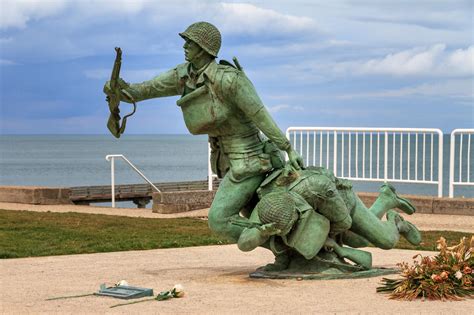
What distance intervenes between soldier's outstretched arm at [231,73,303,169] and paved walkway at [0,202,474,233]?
20.7ft

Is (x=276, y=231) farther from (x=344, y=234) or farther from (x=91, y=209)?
(x=91, y=209)

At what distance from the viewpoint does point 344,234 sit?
9531 mm

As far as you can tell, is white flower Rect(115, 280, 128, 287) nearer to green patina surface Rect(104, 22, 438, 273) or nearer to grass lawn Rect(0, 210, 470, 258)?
green patina surface Rect(104, 22, 438, 273)

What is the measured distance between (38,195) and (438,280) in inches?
479

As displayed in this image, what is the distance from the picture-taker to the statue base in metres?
9.02

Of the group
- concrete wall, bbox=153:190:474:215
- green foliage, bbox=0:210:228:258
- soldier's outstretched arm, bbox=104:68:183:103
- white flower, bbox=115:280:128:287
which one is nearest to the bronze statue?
white flower, bbox=115:280:128:287

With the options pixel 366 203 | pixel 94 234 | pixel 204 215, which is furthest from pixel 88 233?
pixel 366 203

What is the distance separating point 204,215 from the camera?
17156mm

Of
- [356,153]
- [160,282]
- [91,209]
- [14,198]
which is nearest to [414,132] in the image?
[356,153]

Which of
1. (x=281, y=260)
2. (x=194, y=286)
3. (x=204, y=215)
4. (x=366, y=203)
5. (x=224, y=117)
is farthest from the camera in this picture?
(x=204, y=215)

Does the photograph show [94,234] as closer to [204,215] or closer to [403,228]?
[204,215]

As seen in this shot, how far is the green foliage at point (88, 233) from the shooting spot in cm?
1224

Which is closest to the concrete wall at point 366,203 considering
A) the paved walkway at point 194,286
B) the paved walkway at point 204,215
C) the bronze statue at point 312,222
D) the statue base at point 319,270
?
the paved walkway at point 204,215

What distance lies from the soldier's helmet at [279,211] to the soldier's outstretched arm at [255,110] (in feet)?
1.67
